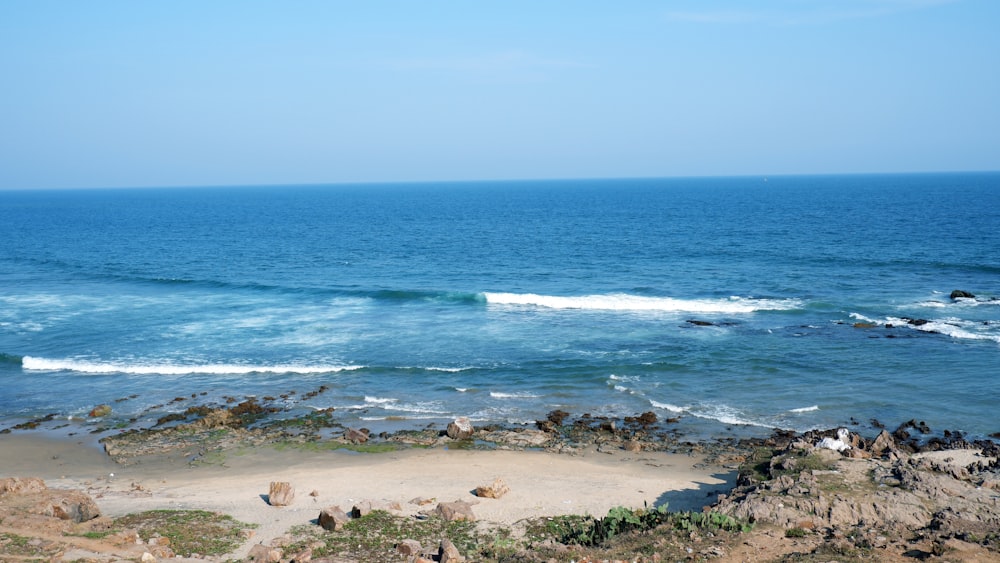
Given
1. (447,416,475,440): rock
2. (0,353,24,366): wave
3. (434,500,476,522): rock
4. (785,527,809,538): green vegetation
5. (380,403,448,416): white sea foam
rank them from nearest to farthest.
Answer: (785,527,809,538): green vegetation < (434,500,476,522): rock < (447,416,475,440): rock < (380,403,448,416): white sea foam < (0,353,24,366): wave

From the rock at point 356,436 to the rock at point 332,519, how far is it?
8176 millimetres

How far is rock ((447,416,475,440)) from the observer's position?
1049 inches

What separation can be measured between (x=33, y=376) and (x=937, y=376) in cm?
4148

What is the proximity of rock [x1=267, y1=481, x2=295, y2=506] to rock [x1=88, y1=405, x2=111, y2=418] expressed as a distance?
13591 millimetres

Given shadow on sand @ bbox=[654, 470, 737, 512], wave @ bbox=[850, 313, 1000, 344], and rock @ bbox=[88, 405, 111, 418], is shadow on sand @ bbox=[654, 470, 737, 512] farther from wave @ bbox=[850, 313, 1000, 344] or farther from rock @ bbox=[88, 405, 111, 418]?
wave @ bbox=[850, 313, 1000, 344]

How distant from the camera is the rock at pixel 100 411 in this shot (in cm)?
3009

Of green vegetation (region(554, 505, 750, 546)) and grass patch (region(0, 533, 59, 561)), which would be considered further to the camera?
green vegetation (region(554, 505, 750, 546))

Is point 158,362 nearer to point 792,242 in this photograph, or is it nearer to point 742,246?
point 742,246

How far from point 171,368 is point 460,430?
17.7 meters

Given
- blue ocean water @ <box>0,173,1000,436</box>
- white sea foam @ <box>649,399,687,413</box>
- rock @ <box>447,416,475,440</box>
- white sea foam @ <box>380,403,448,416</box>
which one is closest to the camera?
rock @ <box>447,416,475,440</box>

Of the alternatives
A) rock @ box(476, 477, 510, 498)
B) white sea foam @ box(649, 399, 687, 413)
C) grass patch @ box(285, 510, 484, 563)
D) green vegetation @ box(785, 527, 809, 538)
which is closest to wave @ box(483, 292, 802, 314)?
white sea foam @ box(649, 399, 687, 413)

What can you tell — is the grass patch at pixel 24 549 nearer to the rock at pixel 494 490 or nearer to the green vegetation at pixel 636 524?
the rock at pixel 494 490

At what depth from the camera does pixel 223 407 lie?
30859 mm

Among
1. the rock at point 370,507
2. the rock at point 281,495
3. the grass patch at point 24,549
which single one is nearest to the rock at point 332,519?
the rock at point 370,507
